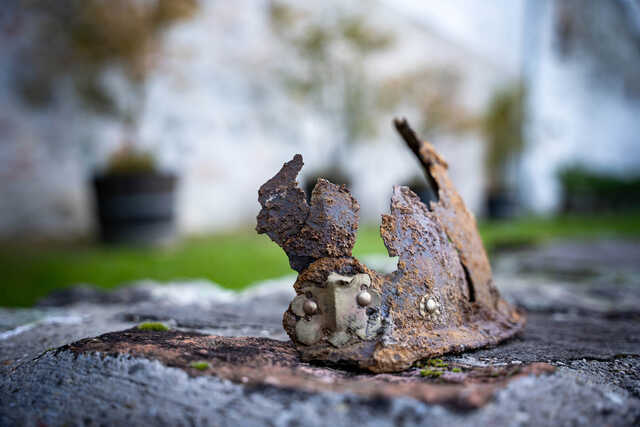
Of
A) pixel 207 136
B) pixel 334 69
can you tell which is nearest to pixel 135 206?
pixel 207 136

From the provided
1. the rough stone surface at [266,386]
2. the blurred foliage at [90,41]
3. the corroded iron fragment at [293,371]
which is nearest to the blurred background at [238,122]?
the blurred foliage at [90,41]

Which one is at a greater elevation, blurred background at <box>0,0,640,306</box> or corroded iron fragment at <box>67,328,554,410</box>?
blurred background at <box>0,0,640,306</box>

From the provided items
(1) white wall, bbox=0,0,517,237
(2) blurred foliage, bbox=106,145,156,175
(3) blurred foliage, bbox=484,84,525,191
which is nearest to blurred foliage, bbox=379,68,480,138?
(1) white wall, bbox=0,0,517,237

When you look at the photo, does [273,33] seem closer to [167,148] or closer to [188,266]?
[167,148]

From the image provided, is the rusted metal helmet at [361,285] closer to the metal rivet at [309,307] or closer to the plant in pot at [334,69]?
the metal rivet at [309,307]

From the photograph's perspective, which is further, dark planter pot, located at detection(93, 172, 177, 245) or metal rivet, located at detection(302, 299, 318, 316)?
dark planter pot, located at detection(93, 172, 177, 245)

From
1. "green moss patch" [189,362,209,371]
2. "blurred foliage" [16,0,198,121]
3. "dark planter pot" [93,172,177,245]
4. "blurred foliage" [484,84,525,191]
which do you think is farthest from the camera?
"blurred foliage" [484,84,525,191]

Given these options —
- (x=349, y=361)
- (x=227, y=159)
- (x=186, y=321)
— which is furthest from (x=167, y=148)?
(x=349, y=361)

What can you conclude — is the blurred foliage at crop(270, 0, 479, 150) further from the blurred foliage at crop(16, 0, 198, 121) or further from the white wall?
the blurred foliage at crop(16, 0, 198, 121)
